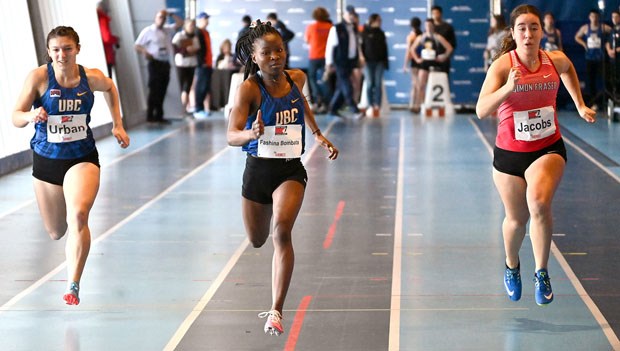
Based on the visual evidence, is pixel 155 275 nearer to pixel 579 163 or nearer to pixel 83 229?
pixel 83 229

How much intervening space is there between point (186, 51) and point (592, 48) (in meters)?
8.33

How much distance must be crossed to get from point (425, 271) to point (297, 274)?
972 mm

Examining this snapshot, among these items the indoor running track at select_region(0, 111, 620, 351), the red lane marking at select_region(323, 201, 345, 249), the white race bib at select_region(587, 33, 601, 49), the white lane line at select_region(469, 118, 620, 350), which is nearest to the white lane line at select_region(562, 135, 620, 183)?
the indoor running track at select_region(0, 111, 620, 351)

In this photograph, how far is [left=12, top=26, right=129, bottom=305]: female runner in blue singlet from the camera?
7.52 meters

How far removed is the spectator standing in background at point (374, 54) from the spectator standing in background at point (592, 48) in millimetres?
4213

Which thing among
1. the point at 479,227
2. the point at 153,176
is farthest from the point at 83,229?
the point at 153,176

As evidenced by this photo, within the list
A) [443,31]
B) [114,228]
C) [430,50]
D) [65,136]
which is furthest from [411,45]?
[65,136]

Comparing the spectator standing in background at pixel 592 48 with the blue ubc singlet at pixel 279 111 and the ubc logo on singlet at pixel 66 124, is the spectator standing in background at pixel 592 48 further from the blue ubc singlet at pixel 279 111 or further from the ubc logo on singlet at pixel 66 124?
the blue ubc singlet at pixel 279 111

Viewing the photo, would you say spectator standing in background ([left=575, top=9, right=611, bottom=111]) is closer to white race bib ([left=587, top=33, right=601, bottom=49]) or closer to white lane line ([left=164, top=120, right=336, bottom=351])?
white race bib ([left=587, top=33, right=601, bottom=49])

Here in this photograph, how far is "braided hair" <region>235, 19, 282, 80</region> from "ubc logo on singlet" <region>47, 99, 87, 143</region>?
1321 mm

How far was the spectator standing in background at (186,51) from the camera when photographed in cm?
2330

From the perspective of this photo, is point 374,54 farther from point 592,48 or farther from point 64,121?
point 64,121

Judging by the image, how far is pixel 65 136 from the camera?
7.71 m

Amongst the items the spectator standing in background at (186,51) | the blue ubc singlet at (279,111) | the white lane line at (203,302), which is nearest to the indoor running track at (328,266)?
the white lane line at (203,302)
